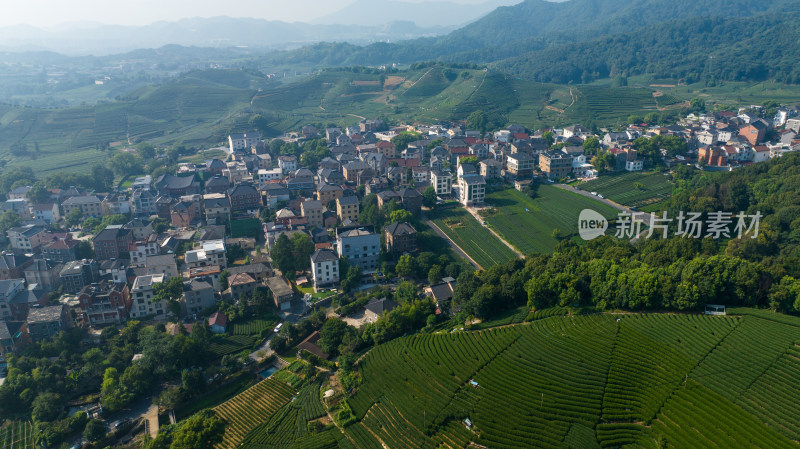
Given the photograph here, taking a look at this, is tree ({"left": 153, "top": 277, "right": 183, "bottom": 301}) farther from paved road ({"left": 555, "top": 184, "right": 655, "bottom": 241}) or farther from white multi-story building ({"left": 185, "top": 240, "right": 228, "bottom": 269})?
paved road ({"left": 555, "top": 184, "right": 655, "bottom": 241})

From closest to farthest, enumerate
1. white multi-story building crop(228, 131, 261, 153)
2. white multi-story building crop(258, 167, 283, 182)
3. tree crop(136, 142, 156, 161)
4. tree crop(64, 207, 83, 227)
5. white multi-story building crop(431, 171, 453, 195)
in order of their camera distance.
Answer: tree crop(64, 207, 83, 227) → white multi-story building crop(431, 171, 453, 195) → white multi-story building crop(258, 167, 283, 182) → tree crop(136, 142, 156, 161) → white multi-story building crop(228, 131, 261, 153)

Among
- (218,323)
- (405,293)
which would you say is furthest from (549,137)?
(218,323)

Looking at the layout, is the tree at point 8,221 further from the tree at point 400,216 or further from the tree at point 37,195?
the tree at point 400,216

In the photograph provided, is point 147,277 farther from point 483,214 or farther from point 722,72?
point 722,72

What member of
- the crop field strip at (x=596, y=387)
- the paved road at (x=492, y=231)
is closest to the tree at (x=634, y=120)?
the paved road at (x=492, y=231)

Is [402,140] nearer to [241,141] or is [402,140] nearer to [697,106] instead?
[241,141]

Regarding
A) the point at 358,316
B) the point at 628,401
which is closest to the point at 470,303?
the point at 358,316

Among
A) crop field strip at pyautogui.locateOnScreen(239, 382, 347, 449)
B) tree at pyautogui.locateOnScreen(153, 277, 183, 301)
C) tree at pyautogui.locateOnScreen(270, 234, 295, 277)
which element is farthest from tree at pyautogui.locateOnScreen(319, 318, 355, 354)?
tree at pyautogui.locateOnScreen(153, 277, 183, 301)
